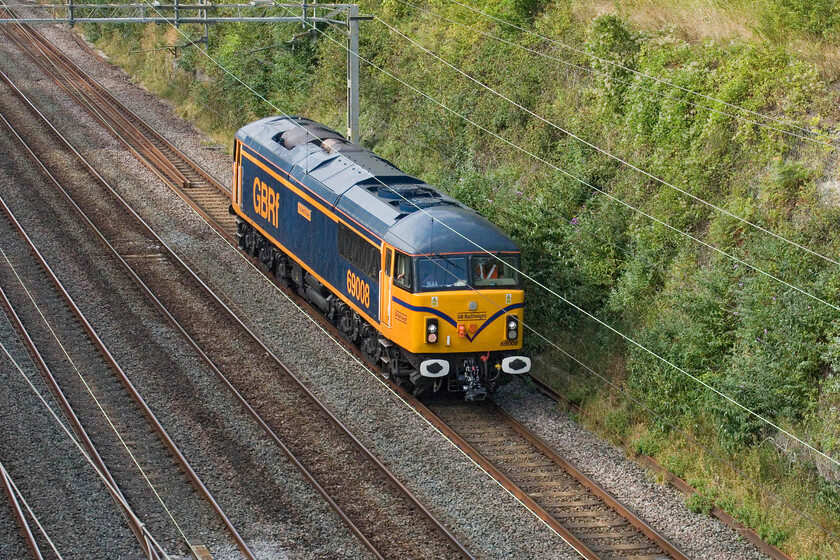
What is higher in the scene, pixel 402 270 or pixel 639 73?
pixel 639 73

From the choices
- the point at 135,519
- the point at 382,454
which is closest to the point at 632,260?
the point at 382,454

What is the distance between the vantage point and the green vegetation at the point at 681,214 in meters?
15.2

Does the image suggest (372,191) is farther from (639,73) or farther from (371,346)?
(639,73)

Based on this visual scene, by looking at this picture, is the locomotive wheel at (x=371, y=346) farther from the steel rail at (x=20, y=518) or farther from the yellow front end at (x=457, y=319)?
the steel rail at (x=20, y=518)

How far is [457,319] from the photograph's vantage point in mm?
17250

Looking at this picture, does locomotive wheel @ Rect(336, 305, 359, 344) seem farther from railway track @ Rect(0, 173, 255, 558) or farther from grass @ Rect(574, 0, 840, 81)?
grass @ Rect(574, 0, 840, 81)

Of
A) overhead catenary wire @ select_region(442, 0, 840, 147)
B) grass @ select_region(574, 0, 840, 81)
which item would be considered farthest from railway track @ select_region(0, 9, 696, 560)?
grass @ select_region(574, 0, 840, 81)

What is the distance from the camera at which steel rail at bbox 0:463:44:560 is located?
13034 mm

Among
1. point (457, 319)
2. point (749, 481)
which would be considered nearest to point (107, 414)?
point (457, 319)

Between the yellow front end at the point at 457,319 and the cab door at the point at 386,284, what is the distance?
0.18m

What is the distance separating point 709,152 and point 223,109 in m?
21.9

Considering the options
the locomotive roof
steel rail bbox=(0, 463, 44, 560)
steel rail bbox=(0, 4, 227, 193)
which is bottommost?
steel rail bbox=(0, 463, 44, 560)

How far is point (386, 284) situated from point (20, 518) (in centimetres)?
688

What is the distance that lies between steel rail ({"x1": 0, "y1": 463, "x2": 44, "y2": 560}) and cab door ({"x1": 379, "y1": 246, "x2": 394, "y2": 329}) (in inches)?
255
